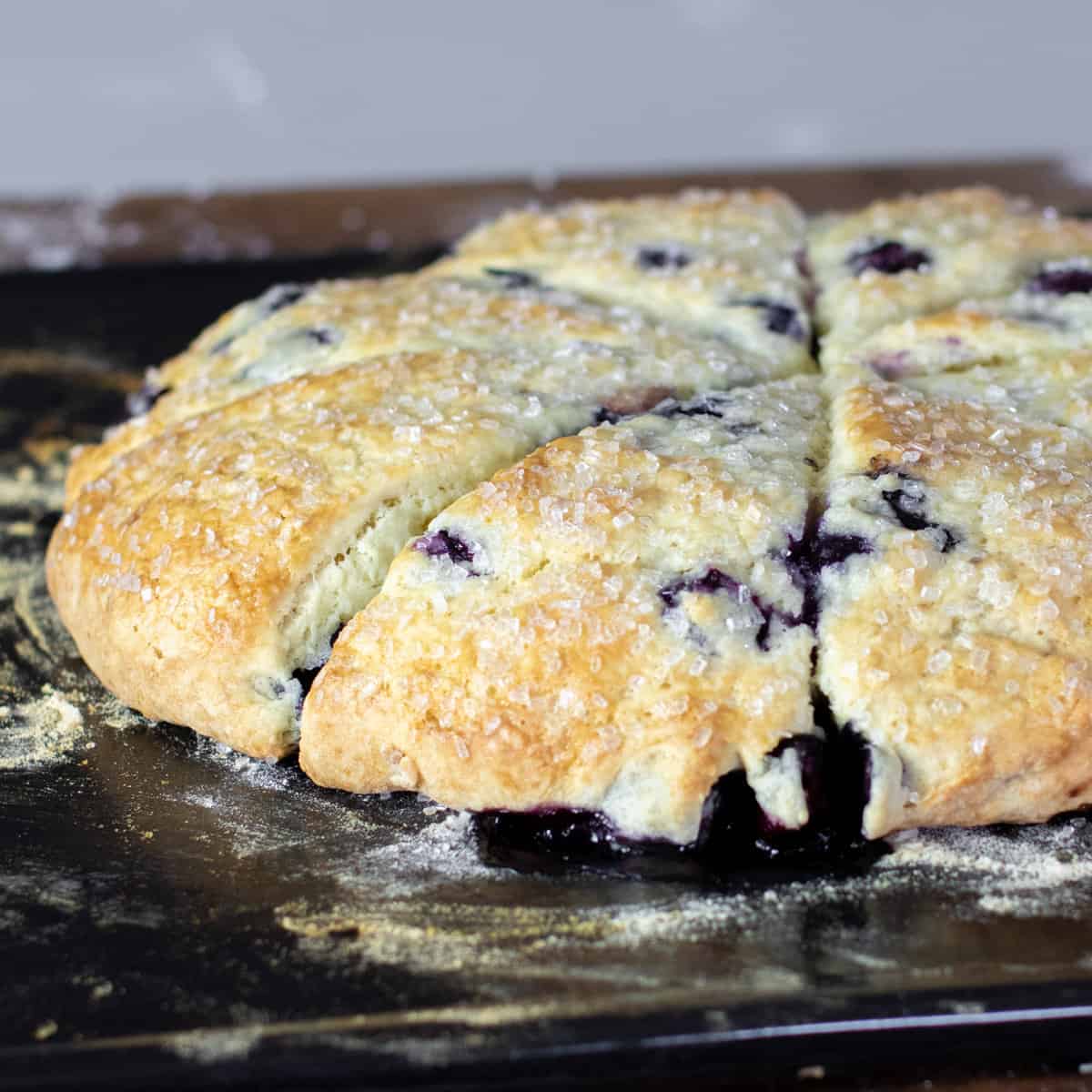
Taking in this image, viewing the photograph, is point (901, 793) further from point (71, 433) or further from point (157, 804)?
point (71, 433)

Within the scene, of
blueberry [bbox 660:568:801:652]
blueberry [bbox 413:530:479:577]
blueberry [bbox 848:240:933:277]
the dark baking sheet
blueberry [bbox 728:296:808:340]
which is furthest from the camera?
blueberry [bbox 848:240:933:277]

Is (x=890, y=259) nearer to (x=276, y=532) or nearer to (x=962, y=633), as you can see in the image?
(x=962, y=633)

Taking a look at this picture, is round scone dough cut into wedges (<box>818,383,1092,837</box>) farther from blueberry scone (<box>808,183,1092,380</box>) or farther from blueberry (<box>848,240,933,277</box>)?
blueberry (<box>848,240,933,277</box>)

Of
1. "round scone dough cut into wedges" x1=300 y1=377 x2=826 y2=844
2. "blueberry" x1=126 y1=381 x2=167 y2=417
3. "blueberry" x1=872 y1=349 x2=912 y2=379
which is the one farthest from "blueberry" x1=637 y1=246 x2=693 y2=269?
"blueberry" x1=126 y1=381 x2=167 y2=417

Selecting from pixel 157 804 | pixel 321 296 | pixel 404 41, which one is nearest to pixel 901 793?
pixel 157 804

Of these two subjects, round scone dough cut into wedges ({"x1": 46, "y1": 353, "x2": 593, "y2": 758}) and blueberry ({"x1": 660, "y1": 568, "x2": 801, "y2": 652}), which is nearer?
blueberry ({"x1": 660, "y1": 568, "x2": 801, "y2": 652})
